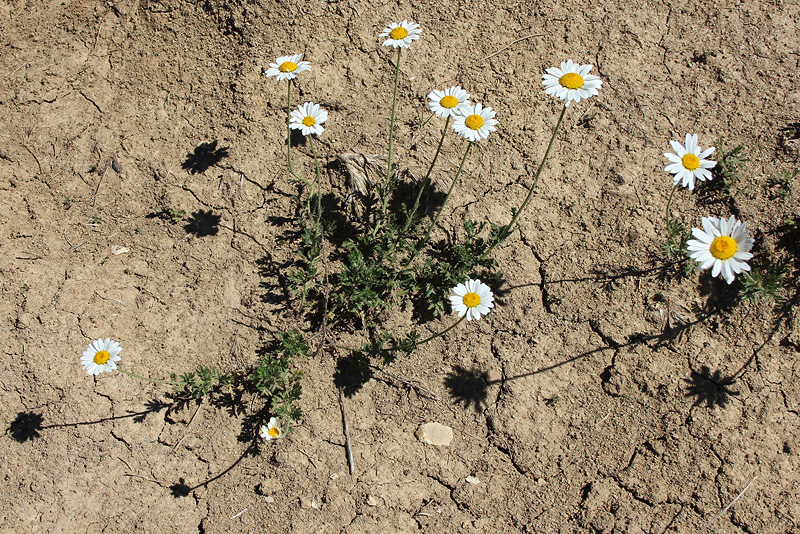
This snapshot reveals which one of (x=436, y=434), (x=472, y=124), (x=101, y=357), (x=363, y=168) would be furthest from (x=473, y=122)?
(x=101, y=357)

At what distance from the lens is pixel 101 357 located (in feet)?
9.69

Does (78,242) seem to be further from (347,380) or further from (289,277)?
(347,380)

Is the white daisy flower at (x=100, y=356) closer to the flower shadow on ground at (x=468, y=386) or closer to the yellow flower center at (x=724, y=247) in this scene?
the flower shadow on ground at (x=468, y=386)

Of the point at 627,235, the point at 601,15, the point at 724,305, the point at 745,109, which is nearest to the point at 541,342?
the point at 627,235

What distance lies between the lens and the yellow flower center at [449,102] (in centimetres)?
298

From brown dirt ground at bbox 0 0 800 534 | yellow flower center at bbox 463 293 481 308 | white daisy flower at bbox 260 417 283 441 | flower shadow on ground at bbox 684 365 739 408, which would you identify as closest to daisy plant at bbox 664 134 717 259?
brown dirt ground at bbox 0 0 800 534

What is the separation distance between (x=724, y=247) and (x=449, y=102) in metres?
1.77

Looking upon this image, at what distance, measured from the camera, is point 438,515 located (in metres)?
3.01

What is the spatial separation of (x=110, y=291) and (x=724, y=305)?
13.6ft

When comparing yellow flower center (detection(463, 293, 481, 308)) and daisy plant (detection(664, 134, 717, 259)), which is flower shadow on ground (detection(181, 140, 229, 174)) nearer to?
yellow flower center (detection(463, 293, 481, 308))

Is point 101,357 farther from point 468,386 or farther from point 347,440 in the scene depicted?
point 468,386

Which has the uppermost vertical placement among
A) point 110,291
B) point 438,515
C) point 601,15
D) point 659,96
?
point 601,15

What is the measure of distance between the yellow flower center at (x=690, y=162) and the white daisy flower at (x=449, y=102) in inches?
53.4

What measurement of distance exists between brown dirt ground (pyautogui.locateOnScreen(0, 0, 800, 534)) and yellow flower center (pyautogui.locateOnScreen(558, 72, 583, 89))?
780mm
